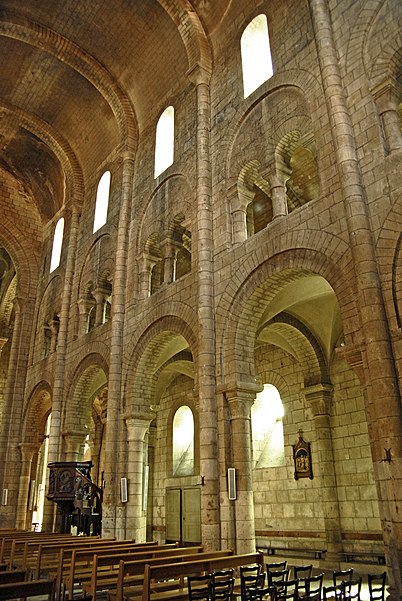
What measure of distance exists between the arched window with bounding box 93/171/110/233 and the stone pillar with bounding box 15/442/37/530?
9564 mm

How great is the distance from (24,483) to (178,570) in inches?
640

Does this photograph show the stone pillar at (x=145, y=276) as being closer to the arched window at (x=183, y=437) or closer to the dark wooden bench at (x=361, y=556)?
the arched window at (x=183, y=437)

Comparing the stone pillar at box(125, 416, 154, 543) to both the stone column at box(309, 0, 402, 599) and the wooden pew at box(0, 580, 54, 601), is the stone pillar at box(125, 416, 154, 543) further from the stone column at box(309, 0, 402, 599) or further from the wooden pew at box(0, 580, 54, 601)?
the wooden pew at box(0, 580, 54, 601)

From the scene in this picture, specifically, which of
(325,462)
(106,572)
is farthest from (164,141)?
(106,572)

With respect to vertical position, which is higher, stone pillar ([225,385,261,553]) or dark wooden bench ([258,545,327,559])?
stone pillar ([225,385,261,553])

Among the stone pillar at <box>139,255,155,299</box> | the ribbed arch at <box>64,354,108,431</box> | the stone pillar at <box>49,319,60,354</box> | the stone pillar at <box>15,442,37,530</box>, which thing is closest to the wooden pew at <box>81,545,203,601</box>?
the stone pillar at <box>139,255,155,299</box>

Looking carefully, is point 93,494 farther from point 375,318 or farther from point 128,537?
point 375,318

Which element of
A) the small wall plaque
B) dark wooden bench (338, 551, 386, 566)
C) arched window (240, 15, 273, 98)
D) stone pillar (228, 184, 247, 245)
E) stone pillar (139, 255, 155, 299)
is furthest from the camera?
stone pillar (139, 255, 155, 299)

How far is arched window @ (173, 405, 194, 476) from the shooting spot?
20.5 metres

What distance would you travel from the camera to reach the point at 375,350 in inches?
309

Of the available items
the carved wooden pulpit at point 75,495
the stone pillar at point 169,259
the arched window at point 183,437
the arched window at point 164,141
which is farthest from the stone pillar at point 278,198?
the arched window at point 183,437

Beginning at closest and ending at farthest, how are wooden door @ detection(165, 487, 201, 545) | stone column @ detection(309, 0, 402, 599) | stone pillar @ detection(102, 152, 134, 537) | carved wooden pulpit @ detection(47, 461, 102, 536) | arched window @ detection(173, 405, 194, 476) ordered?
1. stone column @ detection(309, 0, 402, 599)
2. stone pillar @ detection(102, 152, 134, 537)
3. carved wooden pulpit @ detection(47, 461, 102, 536)
4. wooden door @ detection(165, 487, 201, 545)
5. arched window @ detection(173, 405, 194, 476)

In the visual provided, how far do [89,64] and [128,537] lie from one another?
15.8 metres

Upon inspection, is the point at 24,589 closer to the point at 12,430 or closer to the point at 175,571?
the point at 175,571
